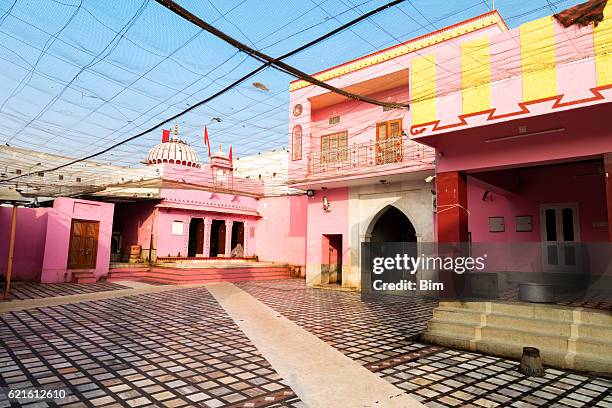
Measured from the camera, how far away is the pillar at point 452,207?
7578 mm

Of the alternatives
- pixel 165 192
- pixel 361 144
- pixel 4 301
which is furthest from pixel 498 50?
pixel 165 192

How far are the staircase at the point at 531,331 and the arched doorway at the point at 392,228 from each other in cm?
887

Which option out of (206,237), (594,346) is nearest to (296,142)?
(206,237)

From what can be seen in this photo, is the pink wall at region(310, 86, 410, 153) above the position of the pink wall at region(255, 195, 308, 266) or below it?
above

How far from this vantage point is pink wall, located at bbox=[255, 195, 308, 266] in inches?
737

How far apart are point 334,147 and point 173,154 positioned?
17911 mm

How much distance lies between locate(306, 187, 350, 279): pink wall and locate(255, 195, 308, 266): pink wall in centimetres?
326

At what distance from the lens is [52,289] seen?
11773 millimetres

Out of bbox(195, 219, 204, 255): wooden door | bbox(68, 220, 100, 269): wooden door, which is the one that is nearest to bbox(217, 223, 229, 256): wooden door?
bbox(195, 219, 204, 255): wooden door

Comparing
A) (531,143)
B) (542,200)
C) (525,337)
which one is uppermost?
(531,143)

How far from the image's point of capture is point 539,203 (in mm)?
10508

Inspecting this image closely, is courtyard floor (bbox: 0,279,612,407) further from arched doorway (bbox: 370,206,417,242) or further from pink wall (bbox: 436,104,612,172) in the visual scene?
arched doorway (bbox: 370,206,417,242)

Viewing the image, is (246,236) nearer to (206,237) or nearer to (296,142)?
(206,237)

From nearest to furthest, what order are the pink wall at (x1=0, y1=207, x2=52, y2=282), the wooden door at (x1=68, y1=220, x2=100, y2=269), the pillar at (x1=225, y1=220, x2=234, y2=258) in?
1. the pink wall at (x1=0, y1=207, x2=52, y2=282)
2. the wooden door at (x1=68, y1=220, x2=100, y2=269)
3. the pillar at (x1=225, y1=220, x2=234, y2=258)
